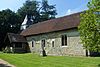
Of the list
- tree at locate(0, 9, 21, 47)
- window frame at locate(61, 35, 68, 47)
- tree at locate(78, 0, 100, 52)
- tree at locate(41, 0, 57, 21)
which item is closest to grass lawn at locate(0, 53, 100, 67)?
tree at locate(78, 0, 100, 52)

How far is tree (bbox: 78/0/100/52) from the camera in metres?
19.8

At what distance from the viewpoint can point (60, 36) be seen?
116 ft

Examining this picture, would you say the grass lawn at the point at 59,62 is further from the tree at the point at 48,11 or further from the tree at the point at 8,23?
the tree at the point at 48,11

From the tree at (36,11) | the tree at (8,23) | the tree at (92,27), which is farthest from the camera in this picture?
the tree at (36,11)

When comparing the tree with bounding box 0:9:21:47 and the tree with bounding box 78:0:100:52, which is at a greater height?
the tree with bounding box 0:9:21:47

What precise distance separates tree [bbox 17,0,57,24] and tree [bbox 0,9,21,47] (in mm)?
12105

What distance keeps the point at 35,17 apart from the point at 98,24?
2519 inches

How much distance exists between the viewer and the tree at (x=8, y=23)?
6034 cm

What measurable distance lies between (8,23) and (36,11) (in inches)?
933

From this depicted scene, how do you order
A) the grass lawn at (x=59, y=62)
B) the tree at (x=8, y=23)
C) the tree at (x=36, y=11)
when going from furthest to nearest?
the tree at (x=36, y=11), the tree at (x=8, y=23), the grass lawn at (x=59, y=62)

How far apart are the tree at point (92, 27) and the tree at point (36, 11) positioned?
192ft

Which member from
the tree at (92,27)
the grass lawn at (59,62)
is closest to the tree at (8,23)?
the grass lawn at (59,62)

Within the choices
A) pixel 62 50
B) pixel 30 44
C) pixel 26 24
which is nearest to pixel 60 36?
pixel 62 50

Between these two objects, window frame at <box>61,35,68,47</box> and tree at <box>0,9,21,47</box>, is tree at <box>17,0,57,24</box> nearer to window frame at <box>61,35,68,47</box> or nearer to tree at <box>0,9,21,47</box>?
tree at <box>0,9,21,47</box>
